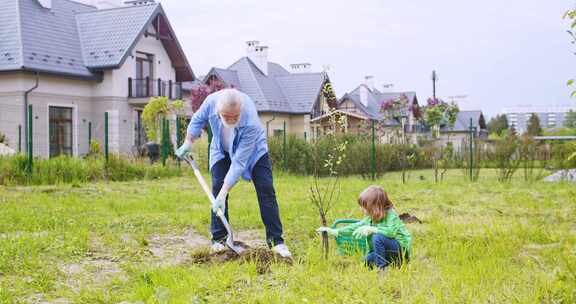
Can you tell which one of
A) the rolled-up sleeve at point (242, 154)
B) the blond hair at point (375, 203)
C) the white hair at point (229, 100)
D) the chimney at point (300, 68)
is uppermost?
the chimney at point (300, 68)

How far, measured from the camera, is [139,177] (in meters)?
13.3

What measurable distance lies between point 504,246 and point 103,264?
117 inches

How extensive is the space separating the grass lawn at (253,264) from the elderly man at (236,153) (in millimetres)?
336

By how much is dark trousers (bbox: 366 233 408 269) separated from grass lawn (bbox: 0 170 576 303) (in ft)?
0.41

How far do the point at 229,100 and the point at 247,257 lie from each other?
1046 mm

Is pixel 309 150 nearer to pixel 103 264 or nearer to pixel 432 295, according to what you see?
pixel 103 264

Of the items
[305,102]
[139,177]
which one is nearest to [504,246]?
[139,177]

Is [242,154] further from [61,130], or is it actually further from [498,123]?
[498,123]

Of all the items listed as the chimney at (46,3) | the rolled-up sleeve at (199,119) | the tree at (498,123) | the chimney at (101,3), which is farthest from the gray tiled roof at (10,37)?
the tree at (498,123)

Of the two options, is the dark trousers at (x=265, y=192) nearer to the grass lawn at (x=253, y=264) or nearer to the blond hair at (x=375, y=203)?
the grass lawn at (x=253, y=264)

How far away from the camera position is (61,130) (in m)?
21.6

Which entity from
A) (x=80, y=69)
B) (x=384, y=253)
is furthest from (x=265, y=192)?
(x=80, y=69)

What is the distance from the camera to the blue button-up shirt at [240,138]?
4133 millimetres

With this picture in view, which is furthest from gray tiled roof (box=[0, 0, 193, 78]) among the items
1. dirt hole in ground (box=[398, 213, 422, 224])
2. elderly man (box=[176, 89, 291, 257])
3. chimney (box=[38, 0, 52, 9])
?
elderly man (box=[176, 89, 291, 257])
